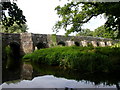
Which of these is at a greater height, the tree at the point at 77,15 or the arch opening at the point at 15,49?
the tree at the point at 77,15

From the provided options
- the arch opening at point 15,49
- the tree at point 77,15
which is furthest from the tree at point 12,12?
the arch opening at point 15,49

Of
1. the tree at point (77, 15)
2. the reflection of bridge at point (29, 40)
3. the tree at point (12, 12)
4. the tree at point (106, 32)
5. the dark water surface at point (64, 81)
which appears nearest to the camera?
the tree at point (12, 12)

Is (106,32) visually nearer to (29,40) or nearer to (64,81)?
(64,81)

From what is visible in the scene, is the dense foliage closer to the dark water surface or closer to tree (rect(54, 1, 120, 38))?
tree (rect(54, 1, 120, 38))

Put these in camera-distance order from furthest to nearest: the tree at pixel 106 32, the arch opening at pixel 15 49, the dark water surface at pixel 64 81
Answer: the arch opening at pixel 15 49 < the tree at pixel 106 32 < the dark water surface at pixel 64 81

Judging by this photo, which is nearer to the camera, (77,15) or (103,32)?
(77,15)

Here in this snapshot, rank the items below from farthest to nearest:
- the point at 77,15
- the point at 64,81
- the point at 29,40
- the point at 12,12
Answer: the point at 29,40
the point at 77,15
the point at 64,81
the point at 12,12

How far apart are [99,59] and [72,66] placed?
2.25 meters

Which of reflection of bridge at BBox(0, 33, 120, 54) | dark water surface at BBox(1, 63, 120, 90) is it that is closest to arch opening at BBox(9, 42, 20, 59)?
reflection of bridge at BBox(0, 33, 120, 54)

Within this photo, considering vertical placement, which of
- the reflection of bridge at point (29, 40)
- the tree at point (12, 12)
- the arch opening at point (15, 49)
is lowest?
Result: the arch opening at point (15, 49)

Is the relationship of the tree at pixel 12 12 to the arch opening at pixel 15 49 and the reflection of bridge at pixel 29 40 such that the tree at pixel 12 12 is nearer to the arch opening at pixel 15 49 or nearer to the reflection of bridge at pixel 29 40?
the reflection of bridge at pixel 29 40

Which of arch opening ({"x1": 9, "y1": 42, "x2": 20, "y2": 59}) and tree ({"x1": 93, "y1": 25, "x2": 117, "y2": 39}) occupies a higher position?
tree ({"x1": 93, "y1": 25, "x2": 117, "y2": 39})

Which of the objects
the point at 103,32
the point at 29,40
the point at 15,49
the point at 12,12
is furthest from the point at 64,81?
the point at 103,32

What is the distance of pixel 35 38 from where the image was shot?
93.5 feet
